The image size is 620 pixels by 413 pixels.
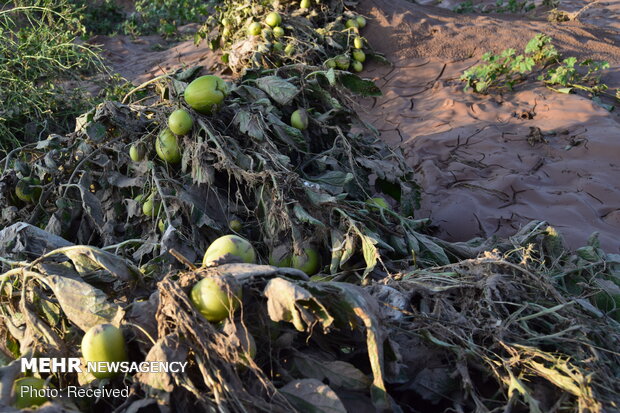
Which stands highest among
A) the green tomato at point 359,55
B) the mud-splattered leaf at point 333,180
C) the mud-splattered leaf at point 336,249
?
the mud-splattered leaf at point 333,180

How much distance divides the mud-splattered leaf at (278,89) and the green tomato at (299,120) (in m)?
0.08

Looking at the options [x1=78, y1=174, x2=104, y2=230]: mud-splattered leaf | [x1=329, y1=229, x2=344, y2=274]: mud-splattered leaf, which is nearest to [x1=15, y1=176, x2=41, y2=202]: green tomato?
[x1=78, y1=174, x2=104, y2=230]: mud-splattered leaf

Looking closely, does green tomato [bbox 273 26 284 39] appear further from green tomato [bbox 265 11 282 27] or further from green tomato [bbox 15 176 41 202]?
green tomato [bbox 15 176 41 202]

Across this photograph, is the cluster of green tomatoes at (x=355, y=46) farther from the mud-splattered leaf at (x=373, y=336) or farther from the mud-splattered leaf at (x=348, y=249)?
the mud-splattered leaf at (x=373, y=336)

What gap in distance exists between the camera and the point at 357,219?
2.06 metres

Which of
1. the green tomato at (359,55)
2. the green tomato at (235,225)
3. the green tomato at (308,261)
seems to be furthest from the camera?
the green tomato at (359,55)

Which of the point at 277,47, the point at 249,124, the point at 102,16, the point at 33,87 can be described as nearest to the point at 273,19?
the point at 277,47

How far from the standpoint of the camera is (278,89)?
2.47 metres

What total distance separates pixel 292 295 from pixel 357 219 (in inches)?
37.8

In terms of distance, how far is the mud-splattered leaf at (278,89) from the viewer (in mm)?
2443

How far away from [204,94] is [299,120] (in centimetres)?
52

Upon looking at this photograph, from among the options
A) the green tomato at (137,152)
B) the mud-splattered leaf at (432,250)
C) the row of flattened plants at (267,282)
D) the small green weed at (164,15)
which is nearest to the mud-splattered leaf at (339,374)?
the row of flattened plants at (267,282)

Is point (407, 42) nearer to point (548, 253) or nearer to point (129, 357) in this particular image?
point (548, 253)

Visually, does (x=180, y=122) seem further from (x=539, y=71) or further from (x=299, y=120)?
(x=539, y=71)
